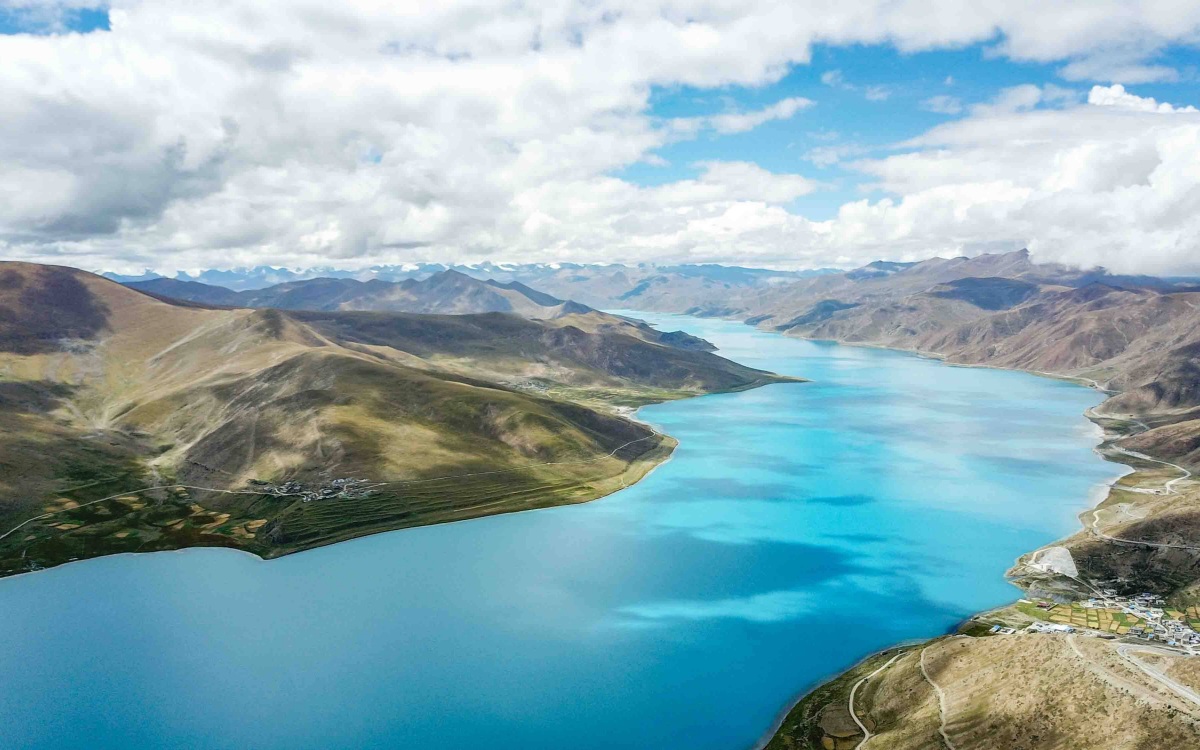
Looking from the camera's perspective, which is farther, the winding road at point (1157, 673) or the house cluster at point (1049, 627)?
the house cluster at point (1049, 627)

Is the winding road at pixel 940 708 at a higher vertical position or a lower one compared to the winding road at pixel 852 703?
higher

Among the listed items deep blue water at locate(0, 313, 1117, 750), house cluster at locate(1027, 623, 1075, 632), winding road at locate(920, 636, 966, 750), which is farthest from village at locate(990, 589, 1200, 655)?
winding road at locate(920, 636, 966, 750)

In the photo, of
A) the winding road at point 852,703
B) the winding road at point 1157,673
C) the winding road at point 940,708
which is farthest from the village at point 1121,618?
the winding road at point 1157,673

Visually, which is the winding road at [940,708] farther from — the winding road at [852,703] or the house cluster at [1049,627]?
the house cluster at [1049,627]

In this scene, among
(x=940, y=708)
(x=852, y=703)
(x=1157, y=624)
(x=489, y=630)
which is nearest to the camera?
(x=940, y=708)

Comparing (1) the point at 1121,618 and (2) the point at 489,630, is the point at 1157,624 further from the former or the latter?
(2) the point at 489,630

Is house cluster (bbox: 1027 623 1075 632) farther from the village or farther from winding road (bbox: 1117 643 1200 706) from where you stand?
winding road (bbox: 1117 643 1200 706)

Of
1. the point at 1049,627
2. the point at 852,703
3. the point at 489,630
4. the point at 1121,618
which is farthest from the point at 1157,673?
the point at 489,630
